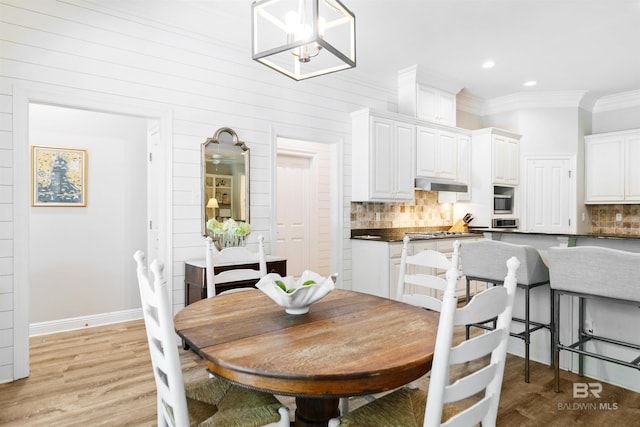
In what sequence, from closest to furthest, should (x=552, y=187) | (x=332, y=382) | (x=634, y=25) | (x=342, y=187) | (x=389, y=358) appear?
(x=332, y=382) < (x=389, y=358) < (x=634, y=25) < (x=342, y=187) < (x=552, y=187)

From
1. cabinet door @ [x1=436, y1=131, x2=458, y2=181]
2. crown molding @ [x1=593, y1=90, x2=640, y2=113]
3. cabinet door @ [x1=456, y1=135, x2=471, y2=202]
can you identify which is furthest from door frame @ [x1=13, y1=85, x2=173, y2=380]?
crown molding @ [x1=593, y1=90, x2=640, y2=113]

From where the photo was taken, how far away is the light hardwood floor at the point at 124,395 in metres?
2.19

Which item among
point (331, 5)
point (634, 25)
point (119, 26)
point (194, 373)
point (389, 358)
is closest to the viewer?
point (389, 358)

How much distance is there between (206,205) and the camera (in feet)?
11.7

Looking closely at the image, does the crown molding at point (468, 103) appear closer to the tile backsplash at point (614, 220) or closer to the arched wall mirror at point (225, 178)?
the tile backsplash at point (614, 220)

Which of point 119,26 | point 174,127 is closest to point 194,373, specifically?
point 174,127

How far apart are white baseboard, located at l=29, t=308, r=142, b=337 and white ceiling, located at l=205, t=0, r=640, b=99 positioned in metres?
3.19

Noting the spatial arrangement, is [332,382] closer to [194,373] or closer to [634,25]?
[194,373]

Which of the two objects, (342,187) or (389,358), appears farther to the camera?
(342,187)

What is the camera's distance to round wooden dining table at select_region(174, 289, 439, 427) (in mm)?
1077

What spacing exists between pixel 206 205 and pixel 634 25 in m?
4.43

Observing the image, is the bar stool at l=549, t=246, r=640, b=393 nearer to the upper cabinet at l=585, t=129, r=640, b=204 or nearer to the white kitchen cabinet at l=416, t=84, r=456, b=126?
the white kitchen cabinet at l=416, t=84, r=456, b=126

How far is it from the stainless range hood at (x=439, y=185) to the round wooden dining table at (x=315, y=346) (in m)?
3.31

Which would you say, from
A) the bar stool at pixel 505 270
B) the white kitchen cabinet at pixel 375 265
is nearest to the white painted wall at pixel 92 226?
the white kitchen cabinet at pixel 375 265
